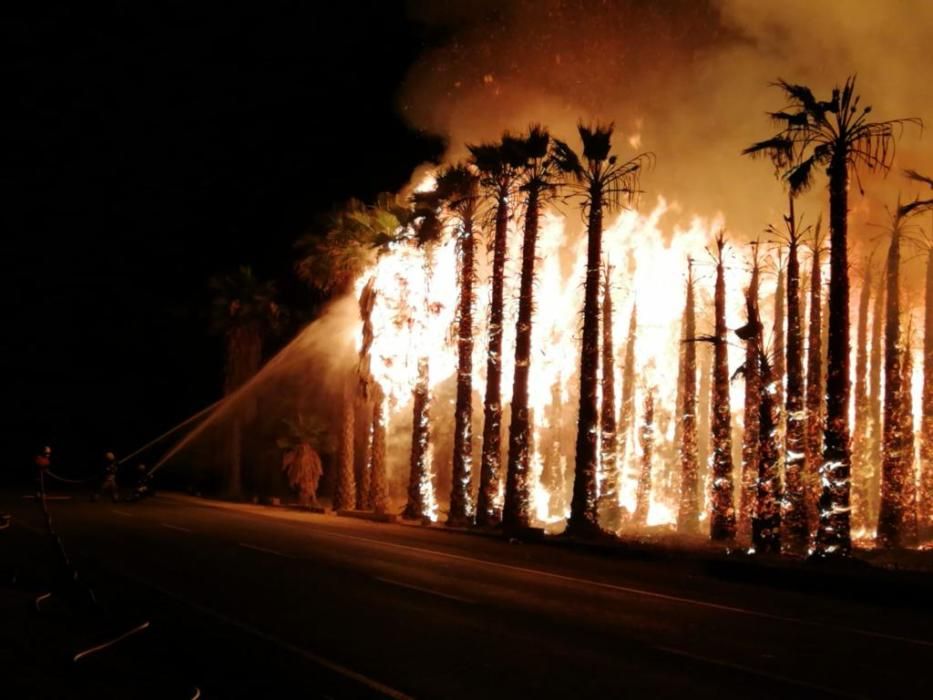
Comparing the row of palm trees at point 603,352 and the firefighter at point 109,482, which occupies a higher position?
the row of palm trees at point 603,352

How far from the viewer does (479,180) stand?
27.7 m

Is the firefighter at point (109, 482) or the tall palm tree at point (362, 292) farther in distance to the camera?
the tall palm tree at point (362, 292)

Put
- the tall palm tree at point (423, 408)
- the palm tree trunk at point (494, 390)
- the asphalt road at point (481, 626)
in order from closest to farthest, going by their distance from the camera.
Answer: the asphalt road at point (481, 626) → the palm tree trunk at point (494, 390) → the tall palm tree at point (423, 408)

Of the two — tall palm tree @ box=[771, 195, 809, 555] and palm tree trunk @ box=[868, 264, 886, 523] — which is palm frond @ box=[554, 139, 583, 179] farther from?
palm tree trunk @ box=[868, 264, 886, 523]

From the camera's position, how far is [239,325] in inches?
1608

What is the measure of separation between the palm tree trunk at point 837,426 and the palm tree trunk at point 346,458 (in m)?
18.8

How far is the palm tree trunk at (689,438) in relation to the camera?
103 ft

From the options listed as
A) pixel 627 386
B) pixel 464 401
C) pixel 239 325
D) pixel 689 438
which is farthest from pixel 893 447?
pixel 239 325

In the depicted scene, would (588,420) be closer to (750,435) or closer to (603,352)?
(750,435)

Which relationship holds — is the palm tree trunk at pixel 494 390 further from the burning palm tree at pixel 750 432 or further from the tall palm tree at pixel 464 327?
the burning palm tree at pixel 750 432

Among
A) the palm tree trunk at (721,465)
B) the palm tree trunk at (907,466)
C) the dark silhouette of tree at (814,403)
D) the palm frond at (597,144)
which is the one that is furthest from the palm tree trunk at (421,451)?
the palm tree trunk at (907,466)

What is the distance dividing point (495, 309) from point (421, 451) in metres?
6.23

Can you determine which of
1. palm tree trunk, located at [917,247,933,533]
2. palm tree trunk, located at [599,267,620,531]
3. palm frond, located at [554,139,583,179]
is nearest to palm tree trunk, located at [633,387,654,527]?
palm tree trunk, located at [599,267,620,531]

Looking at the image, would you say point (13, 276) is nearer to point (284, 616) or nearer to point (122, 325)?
point (122, 325)
